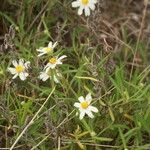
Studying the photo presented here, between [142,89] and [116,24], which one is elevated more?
[116,24]

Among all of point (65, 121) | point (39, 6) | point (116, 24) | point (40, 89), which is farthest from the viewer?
point (116, 24)

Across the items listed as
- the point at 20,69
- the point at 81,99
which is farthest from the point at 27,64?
the point at 81,99

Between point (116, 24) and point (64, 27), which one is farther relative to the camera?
point (116, 24)

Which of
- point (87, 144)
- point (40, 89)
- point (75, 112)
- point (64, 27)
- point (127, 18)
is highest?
point (127, 18)

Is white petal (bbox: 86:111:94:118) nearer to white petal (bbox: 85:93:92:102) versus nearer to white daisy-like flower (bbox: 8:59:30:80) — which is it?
white petal (bbox: 85:93:92:102)

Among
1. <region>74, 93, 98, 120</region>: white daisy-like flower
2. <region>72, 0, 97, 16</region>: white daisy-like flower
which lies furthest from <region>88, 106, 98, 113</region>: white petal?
<region>72, 0, 97, 16</region>: white daisy-like flower

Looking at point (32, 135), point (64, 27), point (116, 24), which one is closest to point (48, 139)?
point (32, 135)

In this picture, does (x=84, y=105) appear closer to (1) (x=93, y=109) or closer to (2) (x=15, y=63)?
(1) (x=93, y=109)

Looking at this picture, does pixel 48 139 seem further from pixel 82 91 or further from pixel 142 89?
pixel 142 89
